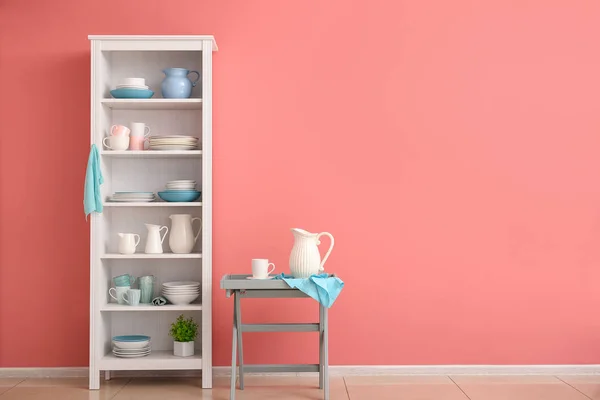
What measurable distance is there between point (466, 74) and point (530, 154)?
67cm

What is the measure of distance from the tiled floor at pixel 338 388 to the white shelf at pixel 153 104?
1.72 metres

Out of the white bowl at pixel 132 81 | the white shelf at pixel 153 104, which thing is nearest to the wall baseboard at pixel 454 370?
the white shelf at pixel 153 104

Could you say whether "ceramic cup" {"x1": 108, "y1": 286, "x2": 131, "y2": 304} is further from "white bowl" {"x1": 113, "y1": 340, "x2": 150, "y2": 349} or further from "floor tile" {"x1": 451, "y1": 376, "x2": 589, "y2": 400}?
"floor tile" {"x1": 451, "y1": 376, "x2": 589, "y2": 400}

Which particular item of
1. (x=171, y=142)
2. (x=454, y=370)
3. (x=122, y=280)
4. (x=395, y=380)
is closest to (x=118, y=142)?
(x=171, y=142)

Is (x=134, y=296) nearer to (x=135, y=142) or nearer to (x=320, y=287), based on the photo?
(x=135, y=142)

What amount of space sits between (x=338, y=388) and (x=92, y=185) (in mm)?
1916

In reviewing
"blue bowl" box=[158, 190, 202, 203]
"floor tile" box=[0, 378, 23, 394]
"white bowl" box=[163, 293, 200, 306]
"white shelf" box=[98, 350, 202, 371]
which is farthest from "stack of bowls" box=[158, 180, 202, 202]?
"floor tile" box=[0, 378, 23, 394]

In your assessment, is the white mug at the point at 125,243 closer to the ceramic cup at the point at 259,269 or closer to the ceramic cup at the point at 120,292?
the ceramic cup at the point at 120,292

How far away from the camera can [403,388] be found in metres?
4.32

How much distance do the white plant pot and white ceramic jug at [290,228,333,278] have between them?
83cm

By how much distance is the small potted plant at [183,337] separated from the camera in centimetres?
438

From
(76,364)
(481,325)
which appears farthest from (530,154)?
(76,364)

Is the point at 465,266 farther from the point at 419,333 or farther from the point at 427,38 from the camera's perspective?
the point at 427,38

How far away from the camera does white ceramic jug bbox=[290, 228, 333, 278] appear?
4117 mm
